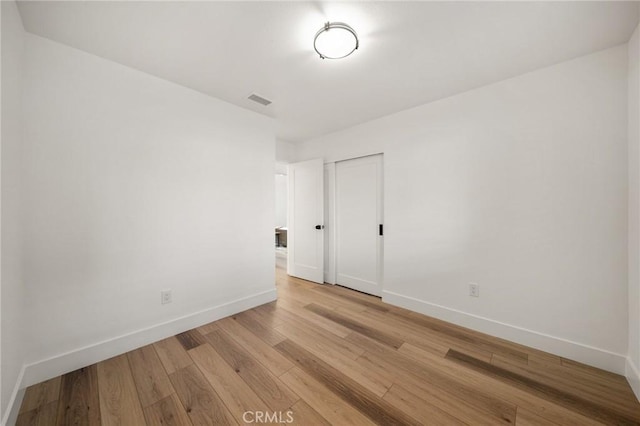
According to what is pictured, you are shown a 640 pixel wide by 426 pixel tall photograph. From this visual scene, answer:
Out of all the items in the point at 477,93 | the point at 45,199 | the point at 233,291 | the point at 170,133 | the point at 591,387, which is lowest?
the point at 591,387

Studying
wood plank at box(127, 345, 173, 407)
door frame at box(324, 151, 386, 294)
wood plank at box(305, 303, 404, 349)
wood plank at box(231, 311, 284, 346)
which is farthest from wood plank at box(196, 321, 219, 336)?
door frame at box(324, 151, 386, 294)

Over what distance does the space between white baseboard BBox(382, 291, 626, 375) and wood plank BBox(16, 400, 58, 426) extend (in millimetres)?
3087

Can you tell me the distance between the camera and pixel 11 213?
4.52 feet

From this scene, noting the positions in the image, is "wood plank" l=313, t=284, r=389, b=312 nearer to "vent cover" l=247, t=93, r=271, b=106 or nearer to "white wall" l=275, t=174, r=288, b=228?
"vent cover" l=247, t=93, r=271, b=106

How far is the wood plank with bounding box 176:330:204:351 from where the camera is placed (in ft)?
6.82

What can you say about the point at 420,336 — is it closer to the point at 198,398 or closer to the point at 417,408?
the point at 417,408

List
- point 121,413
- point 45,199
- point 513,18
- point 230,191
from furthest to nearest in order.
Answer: point 230,191, point 45,199, point 513,18, point 121,413

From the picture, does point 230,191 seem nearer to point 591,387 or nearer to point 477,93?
point 477,93

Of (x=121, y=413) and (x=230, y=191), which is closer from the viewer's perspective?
(x=121, y=413)

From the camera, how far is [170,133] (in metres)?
2.24

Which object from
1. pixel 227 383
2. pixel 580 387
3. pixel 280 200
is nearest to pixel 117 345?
pixel 227 383

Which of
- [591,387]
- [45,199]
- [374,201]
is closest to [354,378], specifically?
[591,387]

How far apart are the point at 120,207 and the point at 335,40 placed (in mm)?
2210

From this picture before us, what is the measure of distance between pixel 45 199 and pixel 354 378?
2.63 m
